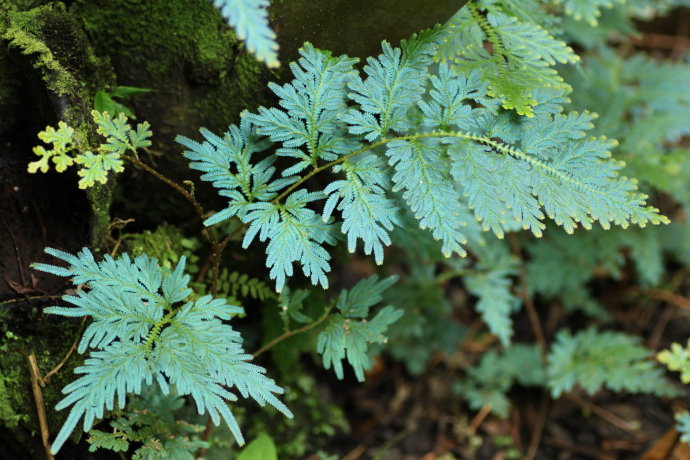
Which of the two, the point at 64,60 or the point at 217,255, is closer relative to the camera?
the point at 64,60

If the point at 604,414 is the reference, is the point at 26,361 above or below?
above

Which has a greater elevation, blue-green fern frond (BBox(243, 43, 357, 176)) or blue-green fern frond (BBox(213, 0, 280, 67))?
blue-green fern frond (BBox(213, 0, 280, 67))

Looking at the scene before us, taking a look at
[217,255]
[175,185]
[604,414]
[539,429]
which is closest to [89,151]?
[175,185]

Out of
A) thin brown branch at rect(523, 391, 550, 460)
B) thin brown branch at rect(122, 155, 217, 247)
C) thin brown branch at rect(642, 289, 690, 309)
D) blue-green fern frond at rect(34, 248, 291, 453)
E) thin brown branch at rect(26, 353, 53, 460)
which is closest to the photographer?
blue-green fern frond at rect(34, 248, 291, 453)

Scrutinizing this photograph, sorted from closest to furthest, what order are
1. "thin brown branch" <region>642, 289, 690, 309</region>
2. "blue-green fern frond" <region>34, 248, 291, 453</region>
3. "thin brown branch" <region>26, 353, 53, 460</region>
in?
"blue-green fern frond" <region>34, 248, 291, 453</region> < "thin brown branch" <region>26, 353, 53, 460</region> < "thin brown branch" <region>642, 289, 690, 309</region>

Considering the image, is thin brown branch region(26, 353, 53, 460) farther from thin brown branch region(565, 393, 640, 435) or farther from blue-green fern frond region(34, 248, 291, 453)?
thin brown branch region(565, 393, 640, 435)

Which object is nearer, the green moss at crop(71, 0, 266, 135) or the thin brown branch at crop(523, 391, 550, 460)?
the green moss at crop(71, 0, 266, 135)

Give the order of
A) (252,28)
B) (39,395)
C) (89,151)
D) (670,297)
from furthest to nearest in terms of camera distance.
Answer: (670,297) → (39,395) → (89,151) → (252,28)

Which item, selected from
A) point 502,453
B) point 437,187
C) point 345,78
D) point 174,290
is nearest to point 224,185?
point 174,290

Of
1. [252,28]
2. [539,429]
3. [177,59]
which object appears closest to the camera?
[252,28]

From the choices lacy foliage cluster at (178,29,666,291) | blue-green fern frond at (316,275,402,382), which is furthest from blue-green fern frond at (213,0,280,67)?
blue-green fern frond at (316,275,402,382)

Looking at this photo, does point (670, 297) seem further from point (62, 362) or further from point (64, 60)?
point (64, 60)

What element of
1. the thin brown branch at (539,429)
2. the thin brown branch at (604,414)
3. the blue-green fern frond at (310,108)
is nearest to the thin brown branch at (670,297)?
the thin brown branch at (604,414)

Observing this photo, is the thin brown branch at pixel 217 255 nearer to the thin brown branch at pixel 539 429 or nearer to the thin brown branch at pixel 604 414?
the thin brown branch at pixel 539 429
